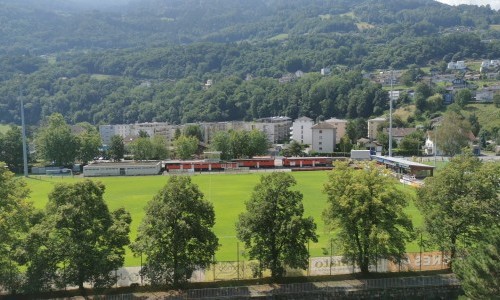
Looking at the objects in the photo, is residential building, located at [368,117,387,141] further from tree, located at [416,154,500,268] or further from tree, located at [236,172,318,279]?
tree, located at [236,172,318,279]

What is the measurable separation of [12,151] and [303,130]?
56146mm

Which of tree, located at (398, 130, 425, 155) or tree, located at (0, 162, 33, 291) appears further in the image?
tree, located at (398, 130, 425, 155)

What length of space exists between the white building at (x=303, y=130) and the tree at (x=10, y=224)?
267 feet

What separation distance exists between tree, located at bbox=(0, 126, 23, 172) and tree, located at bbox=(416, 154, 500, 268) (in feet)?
217

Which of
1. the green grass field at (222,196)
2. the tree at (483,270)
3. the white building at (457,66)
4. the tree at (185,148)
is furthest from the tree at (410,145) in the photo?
the white building at (457,66)

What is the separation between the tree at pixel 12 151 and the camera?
73.0 metres

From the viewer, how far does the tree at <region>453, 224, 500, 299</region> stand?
59.7ft

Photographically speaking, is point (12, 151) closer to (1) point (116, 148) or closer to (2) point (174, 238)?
(1) point (116, 148)

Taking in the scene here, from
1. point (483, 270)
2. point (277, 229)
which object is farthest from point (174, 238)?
point (483, 270)

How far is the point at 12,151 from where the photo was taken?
73312mm

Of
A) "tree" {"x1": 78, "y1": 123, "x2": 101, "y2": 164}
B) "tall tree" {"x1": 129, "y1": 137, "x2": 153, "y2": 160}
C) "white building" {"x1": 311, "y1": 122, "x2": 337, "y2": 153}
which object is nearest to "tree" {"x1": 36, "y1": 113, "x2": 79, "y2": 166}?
"tree" {"x1": 78, "y1": 123, "x2": 101, "y2": 164}

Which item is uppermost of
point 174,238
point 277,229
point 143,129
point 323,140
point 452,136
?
point 143,129

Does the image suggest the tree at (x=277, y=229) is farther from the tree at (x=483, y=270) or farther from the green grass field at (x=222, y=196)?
the tree at (x=483, y=270)

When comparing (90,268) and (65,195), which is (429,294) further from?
(65,195)
